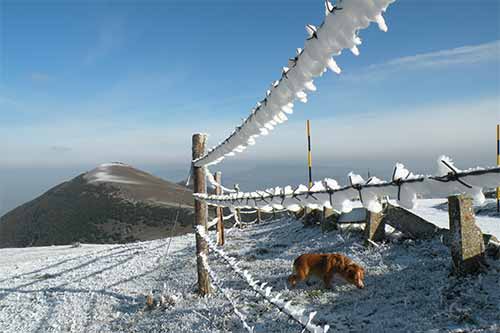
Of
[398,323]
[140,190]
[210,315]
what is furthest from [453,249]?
[140,190]

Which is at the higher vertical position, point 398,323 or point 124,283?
point 398,323

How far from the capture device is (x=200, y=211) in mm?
6910

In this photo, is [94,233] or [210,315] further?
[94,233]

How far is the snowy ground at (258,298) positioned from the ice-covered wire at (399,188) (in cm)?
308

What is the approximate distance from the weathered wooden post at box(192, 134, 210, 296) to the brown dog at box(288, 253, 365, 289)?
64.3 inches

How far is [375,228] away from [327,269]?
227 cm

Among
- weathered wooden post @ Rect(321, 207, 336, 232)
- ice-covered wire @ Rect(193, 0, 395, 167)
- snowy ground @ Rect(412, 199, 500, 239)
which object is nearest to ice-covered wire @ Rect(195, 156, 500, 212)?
ice-covered wire @ Rect(193, 0, 395, 167)

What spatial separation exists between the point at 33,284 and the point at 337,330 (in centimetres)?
851

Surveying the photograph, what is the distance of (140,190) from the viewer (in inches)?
1357

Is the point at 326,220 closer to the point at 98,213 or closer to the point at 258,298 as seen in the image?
the point at 258,298

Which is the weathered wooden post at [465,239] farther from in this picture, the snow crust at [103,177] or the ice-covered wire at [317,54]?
the snow crust at [103,177]

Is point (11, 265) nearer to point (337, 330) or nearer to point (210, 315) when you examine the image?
point (210, 315)

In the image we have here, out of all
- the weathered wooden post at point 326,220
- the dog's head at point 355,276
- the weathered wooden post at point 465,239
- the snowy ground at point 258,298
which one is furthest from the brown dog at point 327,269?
the weathered wooden post at point 326,220

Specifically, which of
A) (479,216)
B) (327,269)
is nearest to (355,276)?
(327,269)
